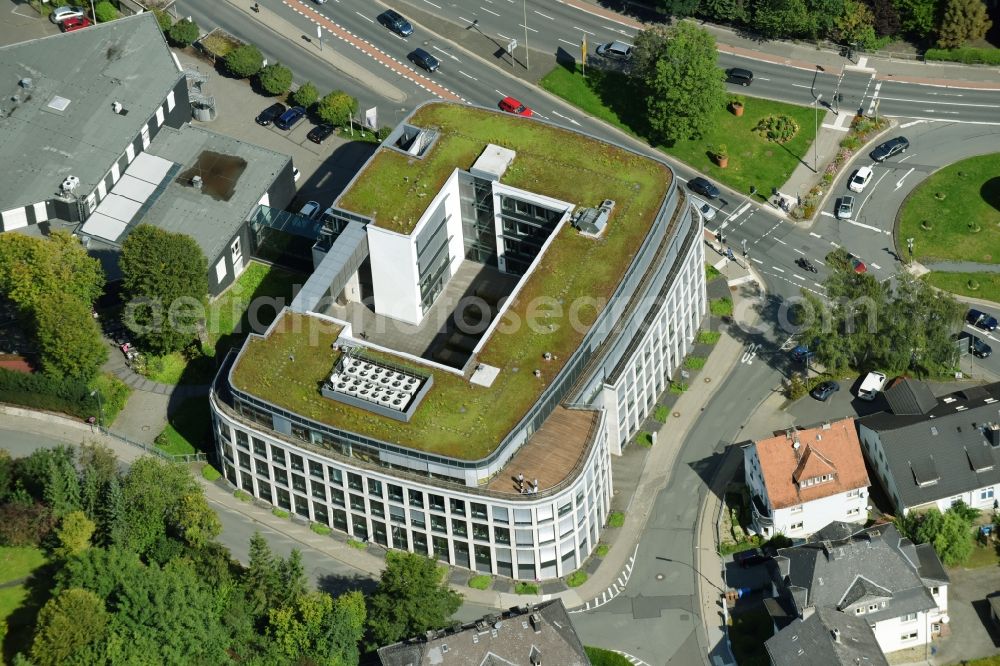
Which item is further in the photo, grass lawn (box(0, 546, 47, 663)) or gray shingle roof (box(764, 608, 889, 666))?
grass lawn (box(0, 546, 47, 663))

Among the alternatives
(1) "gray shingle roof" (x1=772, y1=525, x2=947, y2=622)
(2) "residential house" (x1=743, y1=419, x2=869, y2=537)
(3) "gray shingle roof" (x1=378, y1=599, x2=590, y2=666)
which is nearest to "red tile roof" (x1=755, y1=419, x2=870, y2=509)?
(2) "residential house" (x1=743, y1=419, x2=869, y2=537)

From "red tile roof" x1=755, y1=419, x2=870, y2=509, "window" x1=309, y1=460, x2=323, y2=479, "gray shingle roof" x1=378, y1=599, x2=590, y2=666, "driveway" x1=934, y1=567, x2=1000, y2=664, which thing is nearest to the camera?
"gray shingle roof" x1=378, y1=599, x2=590, y2=666

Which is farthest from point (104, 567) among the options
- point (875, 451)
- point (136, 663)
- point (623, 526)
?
point (875, 451)

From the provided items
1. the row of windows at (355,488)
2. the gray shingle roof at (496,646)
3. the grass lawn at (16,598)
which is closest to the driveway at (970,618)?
the gray shingle roof at (496,646)

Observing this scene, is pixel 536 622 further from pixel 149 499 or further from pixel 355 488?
pixel 149 499

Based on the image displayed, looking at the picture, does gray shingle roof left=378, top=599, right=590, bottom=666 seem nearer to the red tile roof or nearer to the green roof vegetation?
the green roof vegetation

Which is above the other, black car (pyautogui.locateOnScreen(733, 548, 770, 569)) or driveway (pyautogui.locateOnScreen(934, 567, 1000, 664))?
driveway (pyautogui.locateOnScreen(934, 567, 1000, 664))

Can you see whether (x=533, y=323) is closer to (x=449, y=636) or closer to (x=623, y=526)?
(x=623, y=526)
